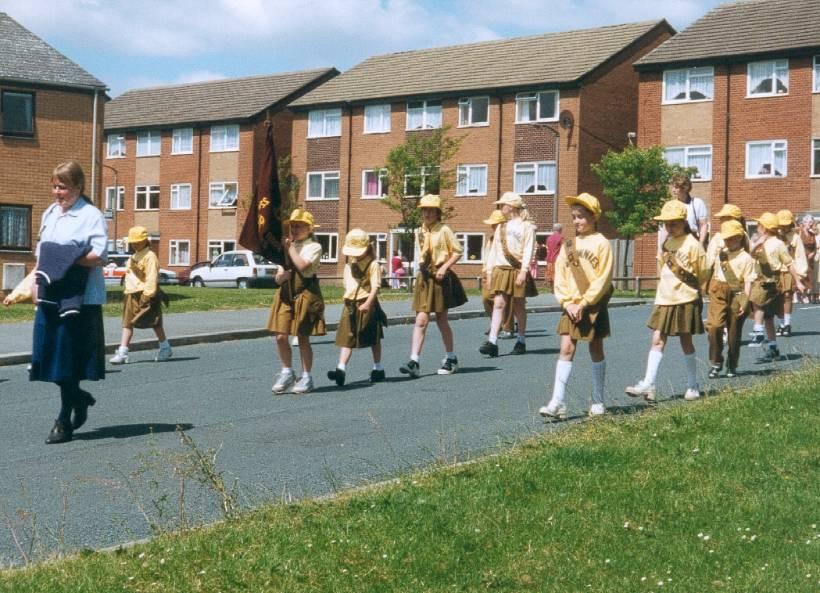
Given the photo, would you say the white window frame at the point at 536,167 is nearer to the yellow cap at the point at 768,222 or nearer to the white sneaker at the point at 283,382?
the yellow cap at the point at 768,222

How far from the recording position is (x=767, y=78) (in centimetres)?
4903

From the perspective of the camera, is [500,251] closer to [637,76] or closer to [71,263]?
[71,263]

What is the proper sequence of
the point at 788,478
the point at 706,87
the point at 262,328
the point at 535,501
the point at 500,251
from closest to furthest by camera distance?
the point at 535,501, the point at 788,478, the point at 500,251, the point at 262,328, the point at 706,87

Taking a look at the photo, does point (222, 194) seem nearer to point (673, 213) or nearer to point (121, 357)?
point (121, 357)

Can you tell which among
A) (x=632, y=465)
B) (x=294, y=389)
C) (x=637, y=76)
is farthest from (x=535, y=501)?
(x=637, y=76)

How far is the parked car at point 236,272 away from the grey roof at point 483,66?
992 centimetres

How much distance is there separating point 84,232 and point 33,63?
30.9 meters

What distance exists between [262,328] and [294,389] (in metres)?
8.21

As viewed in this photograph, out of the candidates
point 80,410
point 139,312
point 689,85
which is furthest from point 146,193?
point 80,410

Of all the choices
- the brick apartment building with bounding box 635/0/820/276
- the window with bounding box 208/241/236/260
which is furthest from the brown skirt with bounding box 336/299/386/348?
the window with bounding box 208/241/236/260

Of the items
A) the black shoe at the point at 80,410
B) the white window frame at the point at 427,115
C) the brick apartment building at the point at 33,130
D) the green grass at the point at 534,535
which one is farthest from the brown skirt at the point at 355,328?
the white window frame at the point at 427,115

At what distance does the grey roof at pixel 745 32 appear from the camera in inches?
1922

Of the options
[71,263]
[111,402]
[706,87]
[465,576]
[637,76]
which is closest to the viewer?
[465,576]

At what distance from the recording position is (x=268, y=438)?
32.3ft
